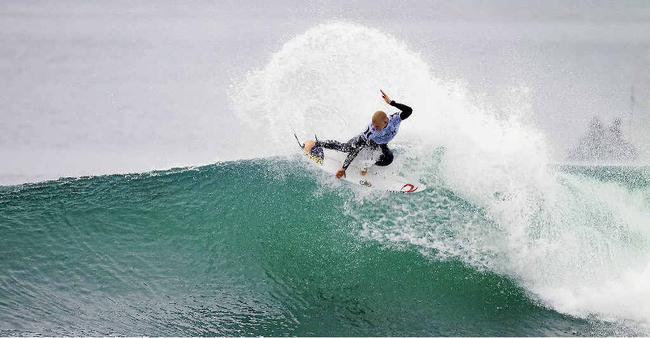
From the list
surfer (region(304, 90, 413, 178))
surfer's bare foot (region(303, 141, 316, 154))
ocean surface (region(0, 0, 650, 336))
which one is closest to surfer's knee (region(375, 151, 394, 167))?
surfer (region(304, 90, 413, 178))

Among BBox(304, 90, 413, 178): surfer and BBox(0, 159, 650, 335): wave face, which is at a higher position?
BBox(304, 90, 413, 178): surfer

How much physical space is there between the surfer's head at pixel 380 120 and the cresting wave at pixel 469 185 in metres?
1.20

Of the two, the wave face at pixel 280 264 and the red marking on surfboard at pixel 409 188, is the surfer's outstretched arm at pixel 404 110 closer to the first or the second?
the red marking on surfboard at pixel 409 188

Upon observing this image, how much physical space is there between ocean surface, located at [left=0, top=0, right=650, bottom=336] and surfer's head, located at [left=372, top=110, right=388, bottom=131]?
108 centimetres

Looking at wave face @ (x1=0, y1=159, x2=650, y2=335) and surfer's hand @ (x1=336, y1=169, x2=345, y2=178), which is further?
surfer's hand @ (x1=336, y1=169, x2=345, y2=178)

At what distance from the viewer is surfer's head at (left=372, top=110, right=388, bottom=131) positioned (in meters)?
7.57

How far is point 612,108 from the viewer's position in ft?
38.5

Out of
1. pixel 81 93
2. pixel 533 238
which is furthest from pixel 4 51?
pixel 533 238

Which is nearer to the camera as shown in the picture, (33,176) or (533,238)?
(533,238)

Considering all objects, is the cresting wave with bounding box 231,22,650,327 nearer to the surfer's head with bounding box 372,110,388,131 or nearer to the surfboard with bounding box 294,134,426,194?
the surfboard with bounding box 294,134,426,194

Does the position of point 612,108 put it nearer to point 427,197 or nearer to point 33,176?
point 427,197

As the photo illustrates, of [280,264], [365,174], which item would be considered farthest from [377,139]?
[280,264]

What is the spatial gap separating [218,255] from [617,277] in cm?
494

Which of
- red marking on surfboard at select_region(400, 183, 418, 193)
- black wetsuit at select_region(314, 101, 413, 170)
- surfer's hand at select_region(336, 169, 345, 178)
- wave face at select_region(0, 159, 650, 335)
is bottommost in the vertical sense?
wave face at select_region(0, 159, 650, 335)
